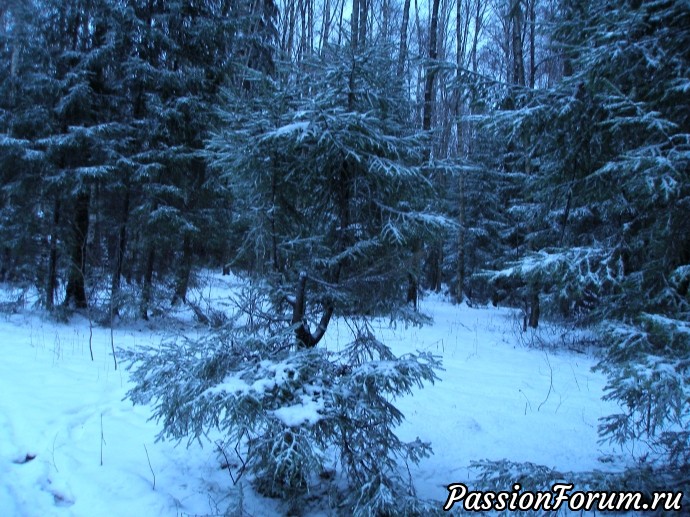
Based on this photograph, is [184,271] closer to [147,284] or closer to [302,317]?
[147,284]

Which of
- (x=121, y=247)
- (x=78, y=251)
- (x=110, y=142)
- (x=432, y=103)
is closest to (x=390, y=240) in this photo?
(x=432, y=103)

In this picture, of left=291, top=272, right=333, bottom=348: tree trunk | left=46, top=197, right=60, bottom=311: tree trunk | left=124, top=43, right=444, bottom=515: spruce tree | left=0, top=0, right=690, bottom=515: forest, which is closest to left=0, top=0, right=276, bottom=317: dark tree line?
left=46, top=197, right=60, bottom=311: tree trunk

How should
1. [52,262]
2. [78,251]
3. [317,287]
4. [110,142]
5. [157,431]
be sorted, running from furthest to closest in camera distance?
1. [78,251]
2. [52,262]
3. [110,142]
4. [157,431]
5. [317,287]

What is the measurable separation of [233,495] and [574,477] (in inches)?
89.0

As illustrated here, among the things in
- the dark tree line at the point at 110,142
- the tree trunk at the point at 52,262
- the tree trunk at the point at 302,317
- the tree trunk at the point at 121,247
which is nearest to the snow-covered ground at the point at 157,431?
the tree trunk at the point at 302,317

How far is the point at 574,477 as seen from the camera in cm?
272

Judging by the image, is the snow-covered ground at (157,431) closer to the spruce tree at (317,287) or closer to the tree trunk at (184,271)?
the spruce tree at (317,287)

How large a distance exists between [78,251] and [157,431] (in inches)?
285

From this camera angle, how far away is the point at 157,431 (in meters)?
4.34

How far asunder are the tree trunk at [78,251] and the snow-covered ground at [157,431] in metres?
1.68

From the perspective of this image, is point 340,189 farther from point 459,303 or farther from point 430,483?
point 459,303

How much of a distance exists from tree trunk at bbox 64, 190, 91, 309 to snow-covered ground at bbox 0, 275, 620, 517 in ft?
5.50

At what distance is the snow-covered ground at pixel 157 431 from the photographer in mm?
3215

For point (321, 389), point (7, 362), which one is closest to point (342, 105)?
point (321, 389)
